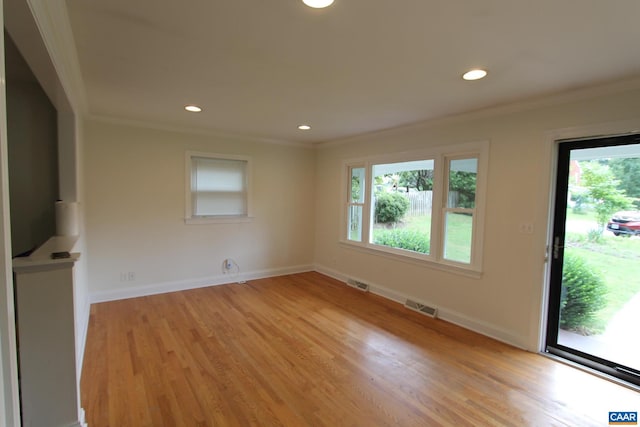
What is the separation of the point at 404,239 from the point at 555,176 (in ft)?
6.28

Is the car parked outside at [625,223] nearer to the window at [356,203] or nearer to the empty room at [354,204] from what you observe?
the empty room at [354,204]

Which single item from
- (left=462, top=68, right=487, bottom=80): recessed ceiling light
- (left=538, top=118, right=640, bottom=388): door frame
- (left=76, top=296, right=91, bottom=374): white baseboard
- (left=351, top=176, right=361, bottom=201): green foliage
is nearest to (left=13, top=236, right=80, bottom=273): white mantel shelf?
(left=76, top=296, right=91, bottom=374): white baseboard

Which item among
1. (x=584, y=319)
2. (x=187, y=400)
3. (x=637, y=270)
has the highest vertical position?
(x=637, y=270)

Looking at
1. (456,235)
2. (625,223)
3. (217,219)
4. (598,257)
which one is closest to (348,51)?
(456,235)

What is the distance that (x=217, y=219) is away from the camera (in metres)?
4.85

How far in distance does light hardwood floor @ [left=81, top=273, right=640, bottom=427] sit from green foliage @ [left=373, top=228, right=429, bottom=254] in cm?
92

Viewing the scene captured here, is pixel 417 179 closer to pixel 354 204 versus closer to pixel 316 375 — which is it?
pixel 354 204

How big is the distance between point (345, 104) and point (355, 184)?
206 centimetres

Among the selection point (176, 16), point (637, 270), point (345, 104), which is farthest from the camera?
point (345, 104)

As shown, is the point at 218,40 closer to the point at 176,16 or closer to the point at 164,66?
the point at 176,16

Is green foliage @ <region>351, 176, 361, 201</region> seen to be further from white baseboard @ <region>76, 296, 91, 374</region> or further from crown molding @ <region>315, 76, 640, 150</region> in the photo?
white baseboard @ <region>76, 296, 91, 374</region>

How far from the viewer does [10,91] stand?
2812 mm

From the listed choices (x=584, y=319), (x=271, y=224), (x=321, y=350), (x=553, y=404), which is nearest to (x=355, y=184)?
(x=271, y=224)

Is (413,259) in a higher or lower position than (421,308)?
higher
